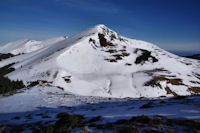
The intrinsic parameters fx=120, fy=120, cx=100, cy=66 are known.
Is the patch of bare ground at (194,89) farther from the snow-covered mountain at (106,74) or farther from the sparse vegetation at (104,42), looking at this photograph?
the sparse vegetation at (104,42)

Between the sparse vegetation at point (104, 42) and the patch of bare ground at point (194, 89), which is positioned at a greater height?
the sparse vegetation at point (104, 42)

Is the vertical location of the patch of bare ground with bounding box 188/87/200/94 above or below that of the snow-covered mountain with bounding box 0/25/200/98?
below

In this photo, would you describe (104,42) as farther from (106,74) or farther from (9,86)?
(9,86)

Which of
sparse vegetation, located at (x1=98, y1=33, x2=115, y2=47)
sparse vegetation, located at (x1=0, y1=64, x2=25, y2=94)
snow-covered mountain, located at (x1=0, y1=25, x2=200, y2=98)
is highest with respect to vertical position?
sparse vegetation, located at (x1=98, y1=33, x2=115, y2=47)

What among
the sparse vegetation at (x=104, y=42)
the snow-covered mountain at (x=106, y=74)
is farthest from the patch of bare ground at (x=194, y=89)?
the sparse vegetation at (x=104, y=42)

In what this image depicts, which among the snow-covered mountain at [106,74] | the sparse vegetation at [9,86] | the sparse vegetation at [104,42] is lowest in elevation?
the sparse vegetation at [9,86]

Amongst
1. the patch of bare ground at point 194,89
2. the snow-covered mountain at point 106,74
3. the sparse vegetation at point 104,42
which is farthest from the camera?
the sparse vegetation at point 104,42

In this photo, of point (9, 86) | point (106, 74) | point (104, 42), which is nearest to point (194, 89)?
point (106, 74)

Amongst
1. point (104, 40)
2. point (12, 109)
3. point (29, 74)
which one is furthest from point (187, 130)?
point (104, 40)

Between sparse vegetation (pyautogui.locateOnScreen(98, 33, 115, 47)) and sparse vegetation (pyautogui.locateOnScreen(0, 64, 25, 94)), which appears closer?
sparse vegetation (pyautogui.locateOnScreen(0, 64, 25, 94))

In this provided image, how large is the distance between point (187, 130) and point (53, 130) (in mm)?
6670

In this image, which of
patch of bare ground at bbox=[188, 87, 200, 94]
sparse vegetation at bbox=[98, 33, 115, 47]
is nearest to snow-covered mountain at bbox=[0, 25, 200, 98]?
patch of bare ground at bbox=[188, 87, 200, 94]

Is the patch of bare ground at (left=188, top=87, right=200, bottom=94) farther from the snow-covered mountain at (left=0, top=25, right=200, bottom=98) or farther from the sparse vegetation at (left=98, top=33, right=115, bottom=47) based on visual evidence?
the sparse vegetation at (left=98, top=33, right=115, bottom=47)

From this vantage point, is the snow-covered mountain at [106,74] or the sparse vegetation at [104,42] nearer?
the snow-covered mountain at [106,74]
